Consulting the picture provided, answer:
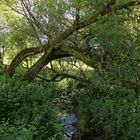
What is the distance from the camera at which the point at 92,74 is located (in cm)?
1423

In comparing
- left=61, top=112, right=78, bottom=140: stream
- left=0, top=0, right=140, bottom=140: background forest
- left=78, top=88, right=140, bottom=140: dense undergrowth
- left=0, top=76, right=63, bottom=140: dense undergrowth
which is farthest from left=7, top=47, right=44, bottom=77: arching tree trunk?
left=0, top=76, right=63, bottom=140: dense undergrowth

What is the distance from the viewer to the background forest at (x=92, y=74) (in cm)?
882

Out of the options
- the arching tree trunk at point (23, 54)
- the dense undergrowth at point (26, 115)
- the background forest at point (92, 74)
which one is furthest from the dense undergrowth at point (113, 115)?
the arching tree trunk at point (23, 54)

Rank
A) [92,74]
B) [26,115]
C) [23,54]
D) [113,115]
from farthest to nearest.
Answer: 1. [23,54]
2. [92,74]
3. [113,115]
4. [26,115]

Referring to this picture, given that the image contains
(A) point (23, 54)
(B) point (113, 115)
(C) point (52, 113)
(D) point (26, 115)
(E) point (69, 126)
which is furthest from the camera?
(E) point (69, 126)

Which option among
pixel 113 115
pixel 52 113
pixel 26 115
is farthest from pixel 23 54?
pixel 26 115

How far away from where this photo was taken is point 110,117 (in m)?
13.2

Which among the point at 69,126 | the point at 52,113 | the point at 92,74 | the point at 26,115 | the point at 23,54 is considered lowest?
the point at 26,115

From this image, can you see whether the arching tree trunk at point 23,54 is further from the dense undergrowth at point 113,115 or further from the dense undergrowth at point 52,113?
the dense undergrowth at point 113,115

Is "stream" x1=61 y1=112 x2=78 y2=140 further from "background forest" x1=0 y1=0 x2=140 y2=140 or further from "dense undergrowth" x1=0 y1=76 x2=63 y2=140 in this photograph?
"dense undergrowth" x1=0 y1=76 x2=63 y2=140

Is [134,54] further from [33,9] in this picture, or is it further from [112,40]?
[33,9]

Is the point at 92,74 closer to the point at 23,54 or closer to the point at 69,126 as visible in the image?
the point at 23,54

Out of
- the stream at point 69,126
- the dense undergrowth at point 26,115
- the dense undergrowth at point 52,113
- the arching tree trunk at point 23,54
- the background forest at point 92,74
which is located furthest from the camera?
the arching tree trunk at point 23,54

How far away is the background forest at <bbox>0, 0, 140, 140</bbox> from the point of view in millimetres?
8820
